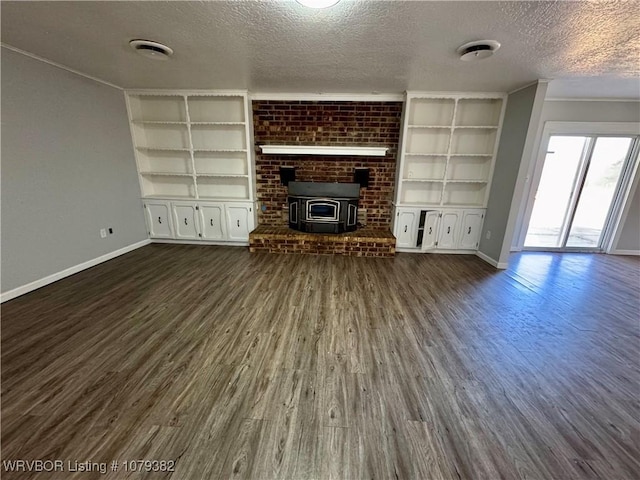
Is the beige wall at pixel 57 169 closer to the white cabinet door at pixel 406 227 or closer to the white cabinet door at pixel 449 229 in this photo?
the white cabinet door at pixel 406 227

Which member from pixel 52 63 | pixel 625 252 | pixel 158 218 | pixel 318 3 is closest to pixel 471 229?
Answer: pixel 625 252

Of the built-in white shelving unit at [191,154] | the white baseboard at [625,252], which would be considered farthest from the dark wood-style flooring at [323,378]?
the white baseboard at [625,252]

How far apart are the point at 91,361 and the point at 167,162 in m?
3.48

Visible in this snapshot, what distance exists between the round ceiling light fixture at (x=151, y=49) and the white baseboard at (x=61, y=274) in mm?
2584

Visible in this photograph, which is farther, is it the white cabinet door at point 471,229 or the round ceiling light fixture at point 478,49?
the white cabinet door at point 471,229

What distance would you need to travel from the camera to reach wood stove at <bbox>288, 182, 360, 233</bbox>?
4.09 meters

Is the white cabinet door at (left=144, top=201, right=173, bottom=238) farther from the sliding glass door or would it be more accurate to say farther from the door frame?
the sliding glass door

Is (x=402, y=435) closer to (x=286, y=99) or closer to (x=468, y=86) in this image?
(x=468, y=86)

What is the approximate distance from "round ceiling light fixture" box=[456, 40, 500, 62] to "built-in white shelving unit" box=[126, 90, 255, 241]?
292 centimetres

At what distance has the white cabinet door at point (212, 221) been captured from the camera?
4.24 metres

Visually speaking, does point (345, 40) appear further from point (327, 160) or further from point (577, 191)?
point (577, 191)

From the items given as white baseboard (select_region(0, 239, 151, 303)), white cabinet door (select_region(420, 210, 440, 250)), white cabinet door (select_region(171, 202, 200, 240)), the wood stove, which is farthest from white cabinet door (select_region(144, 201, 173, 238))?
white cabinet door (select_region(420, 210, 440, 250))

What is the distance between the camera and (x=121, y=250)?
3.81m

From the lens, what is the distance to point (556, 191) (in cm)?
426
